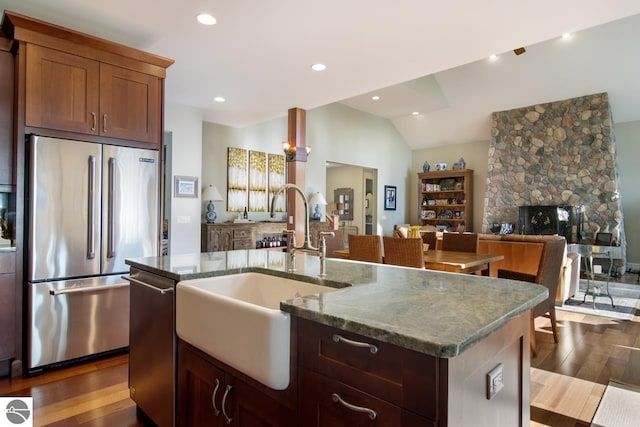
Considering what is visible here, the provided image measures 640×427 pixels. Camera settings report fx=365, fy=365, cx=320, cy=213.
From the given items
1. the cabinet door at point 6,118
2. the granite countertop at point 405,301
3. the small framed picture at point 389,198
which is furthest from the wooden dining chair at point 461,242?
the small framed picture at point 389,198

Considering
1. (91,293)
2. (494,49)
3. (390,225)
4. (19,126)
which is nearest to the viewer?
(19,126)

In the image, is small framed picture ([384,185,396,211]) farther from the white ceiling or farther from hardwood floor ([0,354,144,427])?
hardwood floor ([0,354,144,427])

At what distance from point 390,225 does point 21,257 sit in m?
8.43

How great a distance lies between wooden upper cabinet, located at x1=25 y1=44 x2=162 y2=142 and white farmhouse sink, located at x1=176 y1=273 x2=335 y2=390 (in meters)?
1.94

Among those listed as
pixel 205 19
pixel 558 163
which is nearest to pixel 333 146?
pixel 558 163

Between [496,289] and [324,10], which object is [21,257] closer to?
[324,10]

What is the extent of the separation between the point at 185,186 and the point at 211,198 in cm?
81

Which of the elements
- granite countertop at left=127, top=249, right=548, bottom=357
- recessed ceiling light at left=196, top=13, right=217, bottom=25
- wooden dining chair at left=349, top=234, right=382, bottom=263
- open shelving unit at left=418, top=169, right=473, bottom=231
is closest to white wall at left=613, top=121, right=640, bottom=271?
open shelving unit at left=418, top=169, right=473, bottom=231

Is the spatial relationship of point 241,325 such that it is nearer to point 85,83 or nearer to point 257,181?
point 85,83

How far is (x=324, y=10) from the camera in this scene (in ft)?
8.68

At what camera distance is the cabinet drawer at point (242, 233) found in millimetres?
5965

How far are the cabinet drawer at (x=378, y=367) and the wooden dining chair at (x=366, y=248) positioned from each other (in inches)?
112

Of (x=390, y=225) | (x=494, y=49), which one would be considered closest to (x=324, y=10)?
(x=494, y=49)

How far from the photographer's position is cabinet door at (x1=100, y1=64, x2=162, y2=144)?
114 inches
